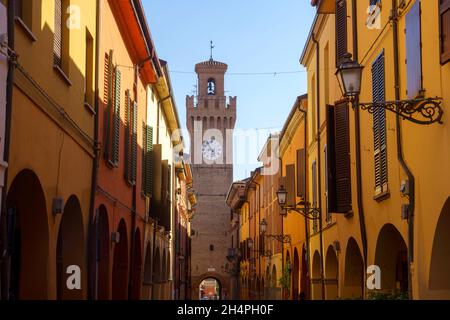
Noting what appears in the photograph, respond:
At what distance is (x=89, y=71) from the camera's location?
13.6 m

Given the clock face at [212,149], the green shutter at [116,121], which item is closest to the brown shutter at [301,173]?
the green shutter at [116,121]

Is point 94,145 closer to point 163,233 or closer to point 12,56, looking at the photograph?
point 12,56

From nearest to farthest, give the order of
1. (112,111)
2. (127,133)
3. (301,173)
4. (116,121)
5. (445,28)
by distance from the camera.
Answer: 1. (445,28)
2. (112,111)
3. (116,121)
4. (127,133)
5. (301,173)

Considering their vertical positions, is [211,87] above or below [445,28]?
above

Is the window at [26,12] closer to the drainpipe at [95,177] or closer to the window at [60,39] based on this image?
the window at [60,39]

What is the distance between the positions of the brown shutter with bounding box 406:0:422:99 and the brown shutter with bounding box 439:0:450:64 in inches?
44.6

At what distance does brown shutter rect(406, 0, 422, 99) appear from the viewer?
A: 1056 cm

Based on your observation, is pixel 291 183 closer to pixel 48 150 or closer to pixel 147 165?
pixel 147 165

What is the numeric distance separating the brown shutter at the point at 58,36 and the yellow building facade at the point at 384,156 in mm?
3949

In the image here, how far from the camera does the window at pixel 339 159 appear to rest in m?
16.4

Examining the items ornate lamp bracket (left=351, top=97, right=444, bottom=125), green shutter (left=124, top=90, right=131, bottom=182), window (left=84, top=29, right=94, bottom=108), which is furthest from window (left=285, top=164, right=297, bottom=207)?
ornate lamp bracket (left=351, top=97, right=444, bottom=125)

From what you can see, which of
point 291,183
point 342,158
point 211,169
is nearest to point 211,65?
point 211,169

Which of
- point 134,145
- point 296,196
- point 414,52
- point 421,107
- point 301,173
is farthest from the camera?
point 296,196

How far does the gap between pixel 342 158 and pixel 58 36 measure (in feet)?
24.3
